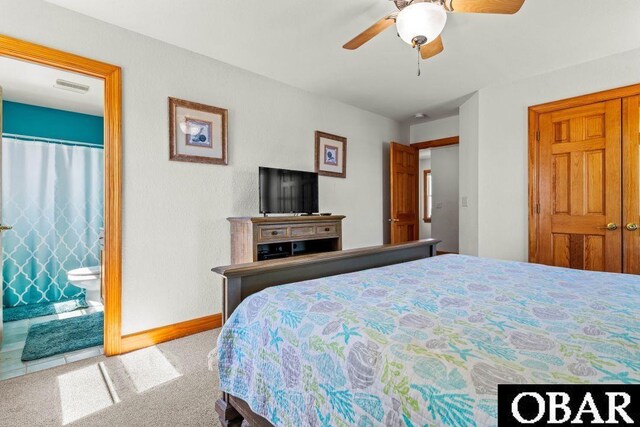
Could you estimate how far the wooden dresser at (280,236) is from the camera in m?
2.77

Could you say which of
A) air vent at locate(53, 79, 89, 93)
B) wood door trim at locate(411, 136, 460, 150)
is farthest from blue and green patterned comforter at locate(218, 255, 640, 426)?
wood door trim at locate(411, 136, 460, 150)

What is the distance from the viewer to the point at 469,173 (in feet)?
Answer: 13.2

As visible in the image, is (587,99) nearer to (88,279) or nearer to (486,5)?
(486,5)

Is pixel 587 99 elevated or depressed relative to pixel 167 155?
elevated

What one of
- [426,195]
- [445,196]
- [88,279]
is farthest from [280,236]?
[426,195]

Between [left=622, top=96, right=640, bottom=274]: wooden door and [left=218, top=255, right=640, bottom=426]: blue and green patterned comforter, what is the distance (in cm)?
195

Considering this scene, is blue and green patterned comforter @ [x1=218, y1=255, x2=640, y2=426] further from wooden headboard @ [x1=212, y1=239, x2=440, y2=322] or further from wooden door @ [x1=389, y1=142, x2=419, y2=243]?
wooden door @ [x1=389, y1=142, x2=419, y2=243]

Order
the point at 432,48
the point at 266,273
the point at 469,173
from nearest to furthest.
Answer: the point at 266,273 → the point at 432,48 → the point at 469,173

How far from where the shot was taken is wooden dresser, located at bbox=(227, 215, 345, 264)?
2.77 meters

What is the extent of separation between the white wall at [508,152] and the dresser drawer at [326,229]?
1808 mm

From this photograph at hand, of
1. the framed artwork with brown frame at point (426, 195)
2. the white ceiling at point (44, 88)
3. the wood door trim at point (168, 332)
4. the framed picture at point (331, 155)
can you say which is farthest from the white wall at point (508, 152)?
the white ceiling at point (44, 88)

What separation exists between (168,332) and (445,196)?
223 inches

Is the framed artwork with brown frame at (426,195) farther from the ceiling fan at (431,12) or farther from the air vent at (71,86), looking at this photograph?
the air vent at (71,86)

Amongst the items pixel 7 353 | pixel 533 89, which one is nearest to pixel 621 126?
pixel 533 89
